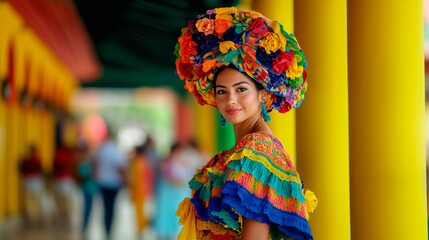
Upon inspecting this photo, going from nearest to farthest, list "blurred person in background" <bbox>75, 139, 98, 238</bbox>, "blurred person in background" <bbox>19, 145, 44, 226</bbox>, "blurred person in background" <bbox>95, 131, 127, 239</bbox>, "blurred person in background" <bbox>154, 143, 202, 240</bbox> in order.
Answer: "blurred person in background" <bbox>95, 131, 127, 239</bbox> < "blurred person in background" <bbox>154, 143, 202, 240</bbox> < "blurred person in background" <bbox>75, 139, 98, 238</bbox> < "blurred person in background" <bbox>19, 145, 44, 226</bbox>

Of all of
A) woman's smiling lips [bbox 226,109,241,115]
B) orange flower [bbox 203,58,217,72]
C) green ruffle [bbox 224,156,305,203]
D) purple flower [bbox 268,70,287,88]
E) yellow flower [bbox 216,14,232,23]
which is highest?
yellow flower [bbox 216,14,232,23]

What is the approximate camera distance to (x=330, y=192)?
3090mm

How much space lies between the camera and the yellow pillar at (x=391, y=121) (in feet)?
7.78

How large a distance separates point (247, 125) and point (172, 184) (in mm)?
6509

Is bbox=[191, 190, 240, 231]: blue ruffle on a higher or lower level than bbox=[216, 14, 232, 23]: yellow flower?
lower

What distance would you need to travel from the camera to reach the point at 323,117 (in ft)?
10.2

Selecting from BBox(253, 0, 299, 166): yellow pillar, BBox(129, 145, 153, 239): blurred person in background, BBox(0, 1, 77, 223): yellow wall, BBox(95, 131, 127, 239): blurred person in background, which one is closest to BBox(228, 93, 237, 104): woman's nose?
BBox(253, 0, 299, 166): yellow pillar

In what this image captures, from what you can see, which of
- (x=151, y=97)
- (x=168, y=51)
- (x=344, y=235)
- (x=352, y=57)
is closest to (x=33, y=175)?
(x=168, y=51)

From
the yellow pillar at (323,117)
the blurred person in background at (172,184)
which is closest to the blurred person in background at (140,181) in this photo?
the blurred person in background at (172,184)

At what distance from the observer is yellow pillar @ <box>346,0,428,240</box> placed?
93.4 inches

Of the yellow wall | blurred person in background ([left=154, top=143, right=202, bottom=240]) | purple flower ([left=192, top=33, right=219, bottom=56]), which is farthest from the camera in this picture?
the yellow wall

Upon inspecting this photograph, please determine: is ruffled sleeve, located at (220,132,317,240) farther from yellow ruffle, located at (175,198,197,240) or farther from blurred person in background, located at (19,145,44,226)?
blurred person in background, located at (19,145,44,226)

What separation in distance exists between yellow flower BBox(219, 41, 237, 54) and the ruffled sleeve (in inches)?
13.1

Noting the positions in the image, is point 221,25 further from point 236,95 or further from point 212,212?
point 212,212
